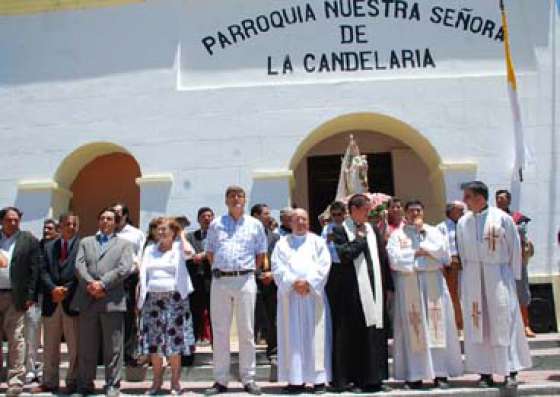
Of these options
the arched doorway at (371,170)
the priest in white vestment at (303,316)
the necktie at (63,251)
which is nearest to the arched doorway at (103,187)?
the arched doorway at (371,170)

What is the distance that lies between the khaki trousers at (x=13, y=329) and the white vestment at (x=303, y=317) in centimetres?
260

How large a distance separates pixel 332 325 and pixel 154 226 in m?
2.04

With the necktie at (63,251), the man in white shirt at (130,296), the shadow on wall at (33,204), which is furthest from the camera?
the shadow on wall at (33,204)

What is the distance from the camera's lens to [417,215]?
21.1 feet

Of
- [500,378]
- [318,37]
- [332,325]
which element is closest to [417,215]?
[332,325]

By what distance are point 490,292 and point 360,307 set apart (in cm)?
125

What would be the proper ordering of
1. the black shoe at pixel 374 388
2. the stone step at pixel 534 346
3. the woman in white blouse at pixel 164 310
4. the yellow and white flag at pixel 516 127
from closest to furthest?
the black shoe at pixel 374 388, the woman in white blouse at pixel 164 310, the stone step at pixel 534 346, the yellow and white flag at pixel 516 127

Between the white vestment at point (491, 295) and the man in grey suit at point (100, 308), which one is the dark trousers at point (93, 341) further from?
the white vestment at point (491, 295)

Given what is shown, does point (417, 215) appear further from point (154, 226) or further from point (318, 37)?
point (318, 37)

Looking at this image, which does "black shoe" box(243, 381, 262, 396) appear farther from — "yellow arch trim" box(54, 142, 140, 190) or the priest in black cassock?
"yellow arch trim" box(54, 142, 140, 190)

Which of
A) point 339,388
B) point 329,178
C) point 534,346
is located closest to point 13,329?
point 339,388

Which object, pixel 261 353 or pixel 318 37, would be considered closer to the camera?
pixel 261 353

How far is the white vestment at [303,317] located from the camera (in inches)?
237

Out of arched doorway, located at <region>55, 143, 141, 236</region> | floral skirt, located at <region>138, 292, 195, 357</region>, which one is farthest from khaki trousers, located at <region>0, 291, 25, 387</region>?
arched doorway, located at <region>55, 143, 141, 236</region>
